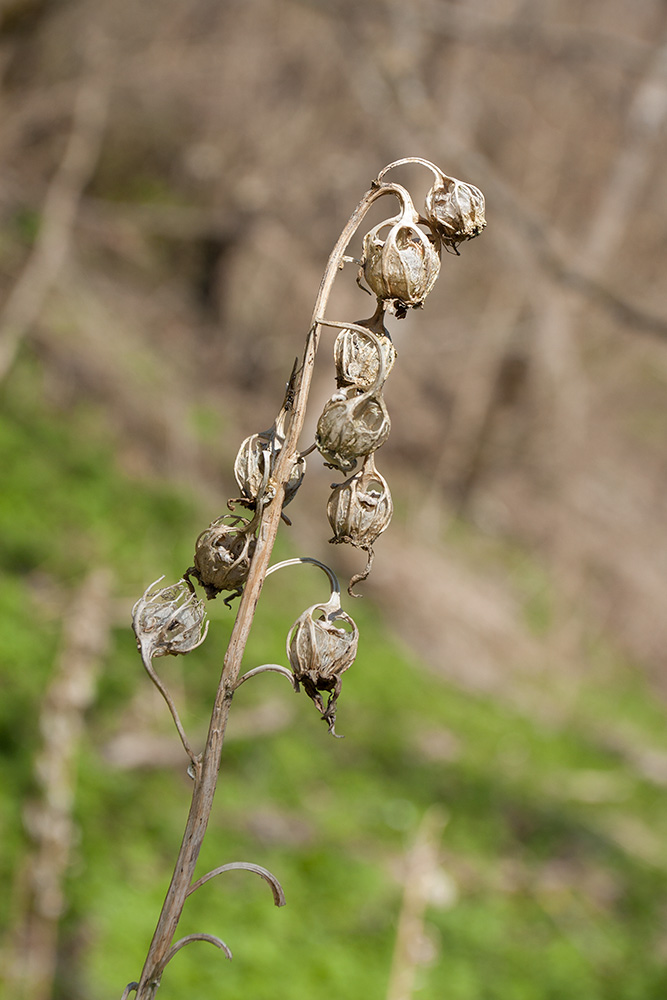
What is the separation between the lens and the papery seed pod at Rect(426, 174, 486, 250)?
0.96m

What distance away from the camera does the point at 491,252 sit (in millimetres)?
11680

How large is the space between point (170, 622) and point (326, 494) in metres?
8.31

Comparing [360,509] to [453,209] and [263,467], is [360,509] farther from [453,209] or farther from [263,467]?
[453,209]

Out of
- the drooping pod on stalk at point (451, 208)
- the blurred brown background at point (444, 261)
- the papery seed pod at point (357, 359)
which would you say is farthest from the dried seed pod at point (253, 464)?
the blurred brown background at point (444, 261)

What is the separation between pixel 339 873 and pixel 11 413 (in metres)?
4.32

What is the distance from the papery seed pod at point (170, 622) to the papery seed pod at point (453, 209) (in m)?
0.47

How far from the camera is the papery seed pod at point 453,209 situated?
37.7 inches

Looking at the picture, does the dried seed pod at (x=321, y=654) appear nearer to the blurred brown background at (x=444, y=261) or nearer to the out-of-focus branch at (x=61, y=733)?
the out-of-focus branch at (x=61, y=733)

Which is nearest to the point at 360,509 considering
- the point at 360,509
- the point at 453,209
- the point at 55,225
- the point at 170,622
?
the point at 360,509

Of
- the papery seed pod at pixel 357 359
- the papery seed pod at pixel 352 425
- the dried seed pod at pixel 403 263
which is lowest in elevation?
the papery seed pod at pixel 352 425

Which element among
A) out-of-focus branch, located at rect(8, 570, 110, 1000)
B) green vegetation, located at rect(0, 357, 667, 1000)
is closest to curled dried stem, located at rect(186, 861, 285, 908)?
out-of-focus branch, located at rect(8, 570, 110, 1000)

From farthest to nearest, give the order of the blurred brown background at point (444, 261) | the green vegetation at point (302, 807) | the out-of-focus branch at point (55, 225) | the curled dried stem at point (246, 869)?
the blurred brown background at point (444, 261)
the out-of-focus branch at point (55, 225)
the green vegetation at point (302, 807)
the curled dried stem at point (246, 869)

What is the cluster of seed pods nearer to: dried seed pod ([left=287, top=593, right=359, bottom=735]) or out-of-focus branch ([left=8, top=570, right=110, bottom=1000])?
dried seed pod ([left=287, top=593, right=359, bottom=735])

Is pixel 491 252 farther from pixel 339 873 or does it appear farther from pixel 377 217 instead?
pixel 339 873
